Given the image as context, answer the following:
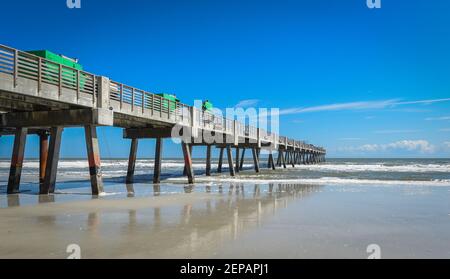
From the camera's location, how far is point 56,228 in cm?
827

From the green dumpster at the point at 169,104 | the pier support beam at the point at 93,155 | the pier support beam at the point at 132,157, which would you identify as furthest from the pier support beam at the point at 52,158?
the pier support beam at the point at 132,157

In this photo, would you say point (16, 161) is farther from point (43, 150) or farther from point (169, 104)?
point (169, 104)

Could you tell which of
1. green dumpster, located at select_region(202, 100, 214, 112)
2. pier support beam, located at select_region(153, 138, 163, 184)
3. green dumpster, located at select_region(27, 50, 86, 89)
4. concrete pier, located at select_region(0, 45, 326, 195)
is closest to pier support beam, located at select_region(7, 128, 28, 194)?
concrete pier, located at select_region(0, 45, 326, 195)

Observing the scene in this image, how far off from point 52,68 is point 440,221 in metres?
12.9

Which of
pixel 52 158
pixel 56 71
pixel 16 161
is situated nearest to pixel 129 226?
pixel 56 71

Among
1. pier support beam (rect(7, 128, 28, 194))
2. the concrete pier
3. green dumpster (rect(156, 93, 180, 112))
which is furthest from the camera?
green dumpster (rect(156, 93, 180, 112))

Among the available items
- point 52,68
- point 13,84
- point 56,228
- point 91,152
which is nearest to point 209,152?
point 91,152

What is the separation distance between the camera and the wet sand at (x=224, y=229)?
20.5 feet

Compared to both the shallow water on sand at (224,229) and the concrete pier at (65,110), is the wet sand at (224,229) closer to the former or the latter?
the shallow water on sand at (224,229)

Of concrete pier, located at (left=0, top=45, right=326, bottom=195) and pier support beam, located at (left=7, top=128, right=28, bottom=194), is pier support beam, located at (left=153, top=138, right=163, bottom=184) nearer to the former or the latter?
concrete pier, located at (left=0, top=45, right=326, bottom=195)

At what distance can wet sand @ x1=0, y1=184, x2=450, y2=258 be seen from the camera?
626 centimetres

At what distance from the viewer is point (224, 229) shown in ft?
26.9

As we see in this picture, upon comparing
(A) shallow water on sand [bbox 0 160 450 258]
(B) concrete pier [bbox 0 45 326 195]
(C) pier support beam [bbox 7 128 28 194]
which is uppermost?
(B) concrete pier [bbox 0 45 326 195]
